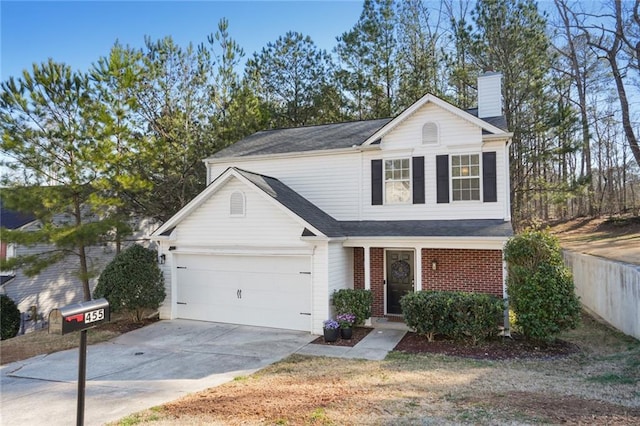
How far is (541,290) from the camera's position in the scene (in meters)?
9.52

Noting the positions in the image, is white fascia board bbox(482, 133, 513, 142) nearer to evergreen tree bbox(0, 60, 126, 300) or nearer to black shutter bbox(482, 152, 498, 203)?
black shutter bbox(482, 152, 498, 203)

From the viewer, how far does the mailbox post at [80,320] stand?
150 inches

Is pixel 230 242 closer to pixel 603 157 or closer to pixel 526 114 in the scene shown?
pixel 526 114

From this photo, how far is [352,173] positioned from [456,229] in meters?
3.85

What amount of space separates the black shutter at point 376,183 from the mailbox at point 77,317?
10215 millimetres

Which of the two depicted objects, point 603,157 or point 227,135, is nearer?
point 227,135

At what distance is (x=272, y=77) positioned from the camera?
27.1m

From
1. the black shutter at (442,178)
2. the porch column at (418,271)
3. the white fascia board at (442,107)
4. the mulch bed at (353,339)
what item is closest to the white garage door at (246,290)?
the mulch bed at (353,339)

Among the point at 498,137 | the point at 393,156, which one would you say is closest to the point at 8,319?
the point at 393,156

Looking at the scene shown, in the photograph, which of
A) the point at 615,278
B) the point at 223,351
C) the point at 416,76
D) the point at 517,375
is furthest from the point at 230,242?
the point at 416,76

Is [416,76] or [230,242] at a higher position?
[416,76]

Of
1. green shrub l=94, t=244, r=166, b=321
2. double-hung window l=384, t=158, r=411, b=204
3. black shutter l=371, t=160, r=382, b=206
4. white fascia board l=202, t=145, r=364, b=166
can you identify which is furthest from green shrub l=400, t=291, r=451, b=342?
green shrub l=94, t=244, r=166, b=321

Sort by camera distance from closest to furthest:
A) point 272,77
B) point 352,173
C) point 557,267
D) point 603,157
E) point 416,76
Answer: point 557,267
point 352,173
point 416,76
point 272,77
point 603,157

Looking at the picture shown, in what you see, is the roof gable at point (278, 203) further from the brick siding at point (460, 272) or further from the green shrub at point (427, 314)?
the green shrub at point (427, 314)
